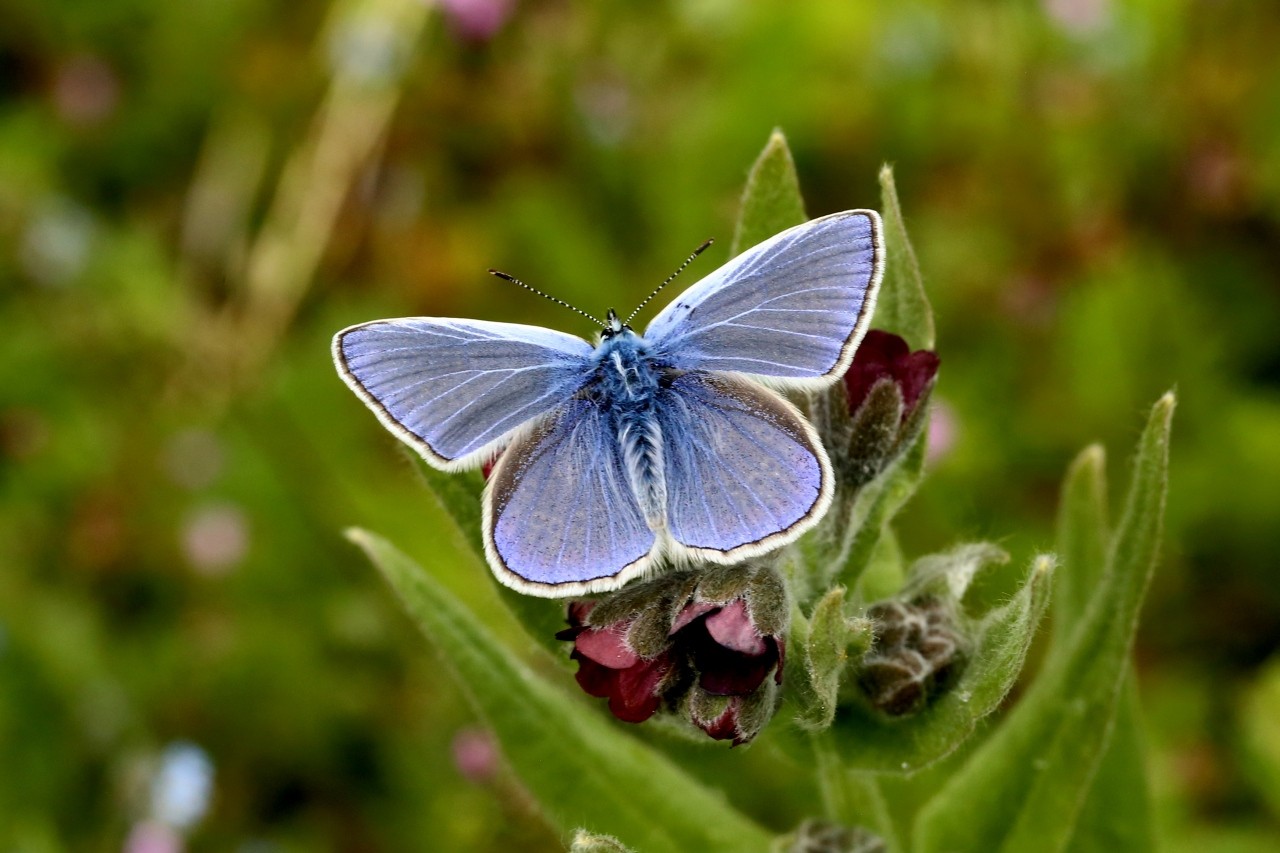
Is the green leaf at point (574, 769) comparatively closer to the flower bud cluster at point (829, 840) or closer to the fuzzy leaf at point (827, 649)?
the flower bud cluster at point (829, 840)

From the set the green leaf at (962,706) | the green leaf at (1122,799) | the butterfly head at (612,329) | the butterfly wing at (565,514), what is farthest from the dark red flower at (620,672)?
the green leaf at (1122,799)

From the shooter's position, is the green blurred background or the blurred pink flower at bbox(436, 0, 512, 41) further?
the blurred pink flower at bbox(436, 0, 512, 41)

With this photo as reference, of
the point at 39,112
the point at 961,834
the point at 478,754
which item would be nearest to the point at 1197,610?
the point at 961,834

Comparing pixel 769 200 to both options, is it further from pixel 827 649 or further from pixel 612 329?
pixel 827 649

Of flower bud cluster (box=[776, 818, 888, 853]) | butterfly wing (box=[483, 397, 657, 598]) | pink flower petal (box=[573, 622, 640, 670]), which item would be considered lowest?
flower bud cluster (box=[776, 818, 888, 853])

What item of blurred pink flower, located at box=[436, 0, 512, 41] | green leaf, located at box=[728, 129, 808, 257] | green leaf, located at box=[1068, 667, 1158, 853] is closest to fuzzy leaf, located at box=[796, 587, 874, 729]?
green leaf, located at box=[728, 129, 808, 257]

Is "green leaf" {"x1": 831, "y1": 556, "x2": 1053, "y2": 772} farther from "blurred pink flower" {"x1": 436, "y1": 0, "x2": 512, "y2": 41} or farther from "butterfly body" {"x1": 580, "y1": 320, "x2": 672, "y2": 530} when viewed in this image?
"blurred pink flower" {"x1": 436, "y1": 0, "x2": 512, "y2": 41}

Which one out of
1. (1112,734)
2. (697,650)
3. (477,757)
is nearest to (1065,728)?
(1112,734)
